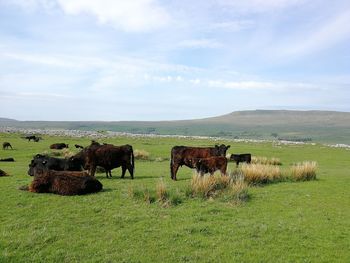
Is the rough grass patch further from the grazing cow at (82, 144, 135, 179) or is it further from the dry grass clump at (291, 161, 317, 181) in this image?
the dry grass clump at (291, 161, 317, 181)

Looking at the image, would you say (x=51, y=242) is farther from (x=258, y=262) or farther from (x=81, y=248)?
(x=258, y=262)

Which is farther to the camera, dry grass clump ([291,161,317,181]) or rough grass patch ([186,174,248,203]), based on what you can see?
dry grass clump ([291,161,317,181])

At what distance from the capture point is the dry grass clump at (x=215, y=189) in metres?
13.9

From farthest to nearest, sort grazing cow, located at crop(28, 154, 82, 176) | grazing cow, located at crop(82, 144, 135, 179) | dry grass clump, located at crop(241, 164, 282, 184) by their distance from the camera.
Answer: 1. grazing cow, located at crop(82, 144, 135, 179)
2. grazing cow, located at crop(28, 154, 82, 176)
3. dry grass clump, located at crop(241, 164, 282, 184)

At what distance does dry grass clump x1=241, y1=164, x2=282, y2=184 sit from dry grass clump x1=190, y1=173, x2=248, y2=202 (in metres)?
2.24

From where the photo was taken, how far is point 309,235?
10.5 metres

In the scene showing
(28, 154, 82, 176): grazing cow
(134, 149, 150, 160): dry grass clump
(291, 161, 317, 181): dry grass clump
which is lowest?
(134, 149, 150, 160): dry grass clump

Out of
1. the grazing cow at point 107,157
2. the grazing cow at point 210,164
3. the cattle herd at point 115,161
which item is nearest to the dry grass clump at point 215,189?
the cattle herd at point 115,161

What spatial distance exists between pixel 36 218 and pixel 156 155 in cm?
2395

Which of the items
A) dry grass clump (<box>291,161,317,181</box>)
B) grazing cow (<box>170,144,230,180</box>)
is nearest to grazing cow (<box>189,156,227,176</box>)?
grazing cow (<box>170,144,230,180</box>)

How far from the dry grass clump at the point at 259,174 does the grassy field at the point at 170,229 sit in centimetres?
221

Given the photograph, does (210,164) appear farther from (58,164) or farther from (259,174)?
(58,164)

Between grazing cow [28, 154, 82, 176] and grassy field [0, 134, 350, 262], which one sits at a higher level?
grazing cow [28, 154, 82, 176]

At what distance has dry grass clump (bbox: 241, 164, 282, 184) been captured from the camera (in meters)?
17.0
